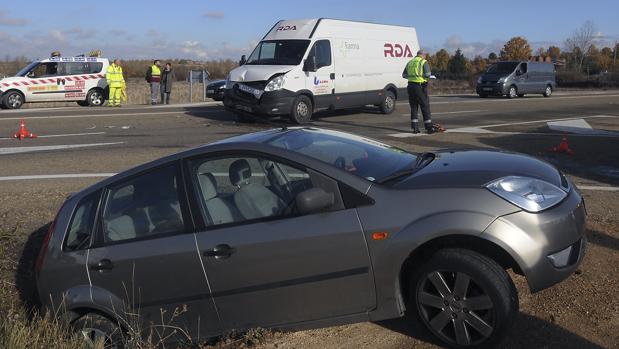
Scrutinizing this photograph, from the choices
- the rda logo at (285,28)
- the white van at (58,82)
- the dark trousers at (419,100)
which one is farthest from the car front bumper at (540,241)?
the white van at (58,82)

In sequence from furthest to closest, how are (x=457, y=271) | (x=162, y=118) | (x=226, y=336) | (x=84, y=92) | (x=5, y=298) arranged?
(x=84, y=92) < (x=162, y=118) < (x=5, y=298) < (x=226, y=336) < (x=457, y=271)

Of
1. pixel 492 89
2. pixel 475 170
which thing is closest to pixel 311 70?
pixel 475 170

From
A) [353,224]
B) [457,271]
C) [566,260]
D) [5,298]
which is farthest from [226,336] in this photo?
[5,298]

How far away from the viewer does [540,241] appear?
3.35 meters

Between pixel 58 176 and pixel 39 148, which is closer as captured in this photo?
pixel 58 176

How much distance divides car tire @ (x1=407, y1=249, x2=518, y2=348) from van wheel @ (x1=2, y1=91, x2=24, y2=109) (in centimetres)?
2168

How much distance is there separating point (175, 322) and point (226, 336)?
0.36 m

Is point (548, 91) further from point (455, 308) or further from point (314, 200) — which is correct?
point (314, 200)

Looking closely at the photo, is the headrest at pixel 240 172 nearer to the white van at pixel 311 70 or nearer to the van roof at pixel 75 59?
the white van at pixel 311 70

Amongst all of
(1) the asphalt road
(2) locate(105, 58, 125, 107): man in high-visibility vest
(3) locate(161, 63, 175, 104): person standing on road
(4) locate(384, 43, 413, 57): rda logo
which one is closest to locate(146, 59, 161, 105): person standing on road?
(3) locate(161, 63, 175, 104): person standing on road

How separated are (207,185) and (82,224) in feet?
3.22

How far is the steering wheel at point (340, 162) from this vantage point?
12.6ft

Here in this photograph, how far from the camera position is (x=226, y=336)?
3.91m

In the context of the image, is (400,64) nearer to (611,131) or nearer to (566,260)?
(611,131)
